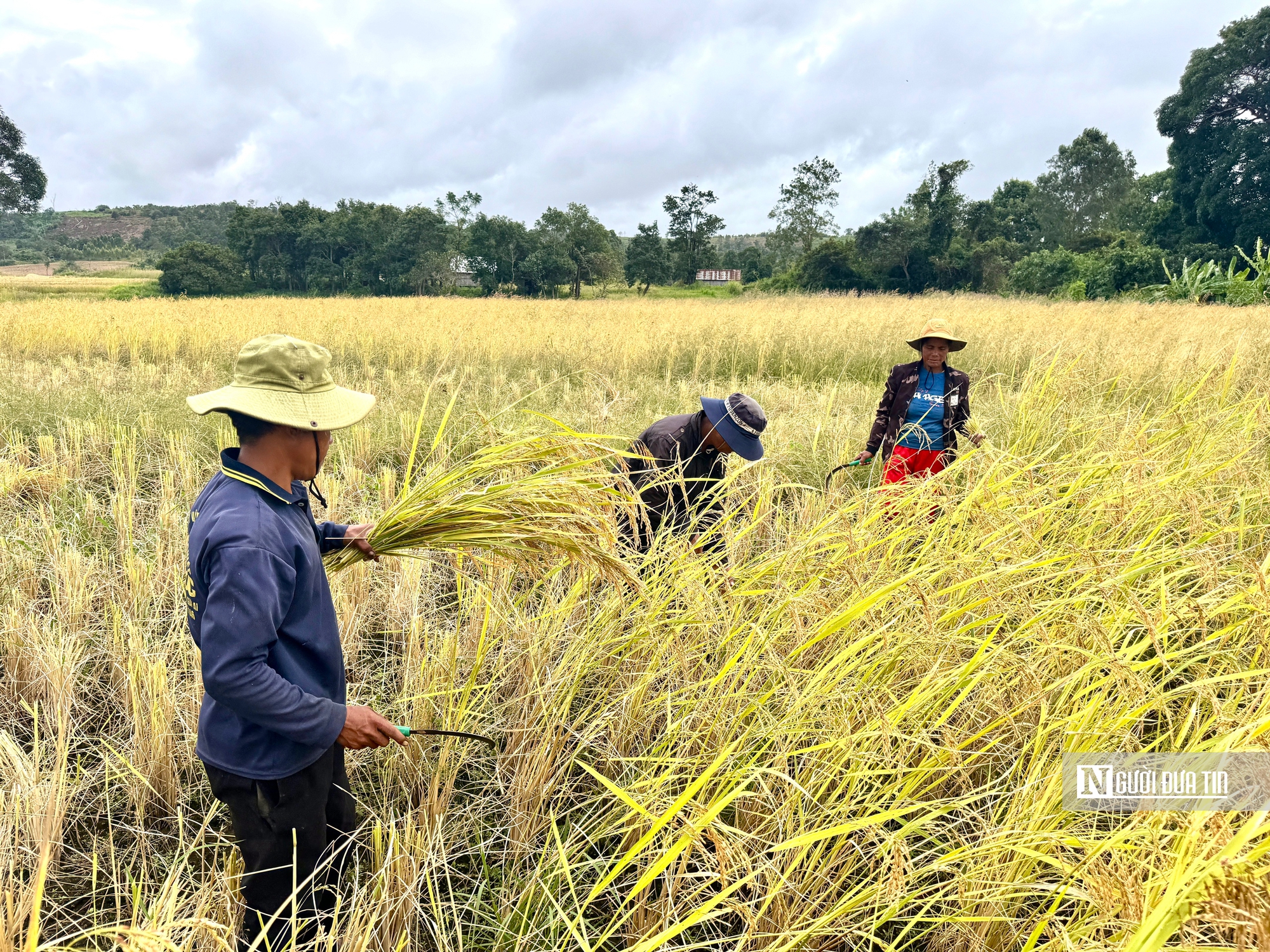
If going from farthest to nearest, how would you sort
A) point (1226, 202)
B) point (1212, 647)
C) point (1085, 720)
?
point (1226, 202)
point (1212, 647)
point (1085, 720)

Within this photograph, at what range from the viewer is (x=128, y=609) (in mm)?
2543

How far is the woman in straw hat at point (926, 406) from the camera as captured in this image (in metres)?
3.73

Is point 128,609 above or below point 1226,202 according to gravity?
below

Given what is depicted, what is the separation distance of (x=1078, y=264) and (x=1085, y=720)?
3110 cm

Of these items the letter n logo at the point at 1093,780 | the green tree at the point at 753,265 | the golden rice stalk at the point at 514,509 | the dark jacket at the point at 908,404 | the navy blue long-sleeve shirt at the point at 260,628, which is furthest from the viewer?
the green tree at the point at 753,265

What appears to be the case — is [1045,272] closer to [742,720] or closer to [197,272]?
[742,720]

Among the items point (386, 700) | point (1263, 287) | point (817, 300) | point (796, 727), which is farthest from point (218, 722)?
point (1263, 287)

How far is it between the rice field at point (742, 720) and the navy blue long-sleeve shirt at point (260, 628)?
0.88ft

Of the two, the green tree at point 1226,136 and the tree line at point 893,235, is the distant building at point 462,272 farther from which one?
the green tree at point 1226,136

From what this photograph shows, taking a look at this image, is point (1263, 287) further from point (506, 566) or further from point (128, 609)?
point (128, 609)

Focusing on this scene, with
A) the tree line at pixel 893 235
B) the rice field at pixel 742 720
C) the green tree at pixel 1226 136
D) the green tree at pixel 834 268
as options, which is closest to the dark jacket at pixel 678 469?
the rice field at pixel 742 720

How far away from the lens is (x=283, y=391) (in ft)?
4.39

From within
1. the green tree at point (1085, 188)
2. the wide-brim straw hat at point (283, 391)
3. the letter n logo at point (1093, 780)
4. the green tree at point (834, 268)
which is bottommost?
the letter n logo at point (1093, 780)

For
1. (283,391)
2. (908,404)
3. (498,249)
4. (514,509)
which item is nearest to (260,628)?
(283,391)
